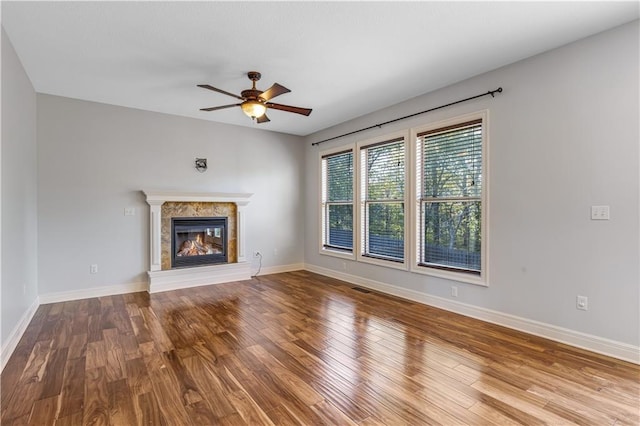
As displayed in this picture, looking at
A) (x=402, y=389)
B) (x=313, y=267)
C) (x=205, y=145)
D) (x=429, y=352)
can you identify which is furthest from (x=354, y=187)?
(x=402, y=389)

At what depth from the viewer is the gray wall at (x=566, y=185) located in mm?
2684

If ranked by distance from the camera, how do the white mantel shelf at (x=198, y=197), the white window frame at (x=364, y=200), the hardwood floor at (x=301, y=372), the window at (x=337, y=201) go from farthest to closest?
the window at (x=337, y=201) → the white mantel shelf at (x=198, y=197) → the white window frame at (x=364, y=200) → the hardwood floor at (x=301, y=372)

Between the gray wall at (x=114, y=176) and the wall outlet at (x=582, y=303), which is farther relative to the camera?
the gray wall at (x=114, y=176)

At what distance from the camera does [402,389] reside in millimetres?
2234

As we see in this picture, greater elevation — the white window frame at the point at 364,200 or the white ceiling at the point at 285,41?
the white ceiling at the point at 285,41

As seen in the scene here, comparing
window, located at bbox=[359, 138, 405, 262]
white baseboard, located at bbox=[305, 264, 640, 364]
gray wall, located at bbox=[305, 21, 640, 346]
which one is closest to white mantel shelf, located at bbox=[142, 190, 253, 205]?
window, located at bbox=[359, 138, 405, 262]

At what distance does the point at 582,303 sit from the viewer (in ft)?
9.59

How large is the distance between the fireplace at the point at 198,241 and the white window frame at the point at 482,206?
130 inches

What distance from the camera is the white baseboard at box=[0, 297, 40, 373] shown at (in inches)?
103

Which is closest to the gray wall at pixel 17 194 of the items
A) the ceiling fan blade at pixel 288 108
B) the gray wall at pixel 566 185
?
the ceiling fan blade at pixel 288 108

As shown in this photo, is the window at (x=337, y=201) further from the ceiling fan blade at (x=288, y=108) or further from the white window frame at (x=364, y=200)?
the ceiling fan blade at (x=288, y=108)

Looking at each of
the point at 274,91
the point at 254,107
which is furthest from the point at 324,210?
the point at 274,91

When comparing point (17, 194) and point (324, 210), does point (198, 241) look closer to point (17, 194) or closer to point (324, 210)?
point (324, 210)

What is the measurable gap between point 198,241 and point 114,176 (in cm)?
162
